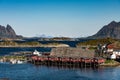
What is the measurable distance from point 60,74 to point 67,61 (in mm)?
20370

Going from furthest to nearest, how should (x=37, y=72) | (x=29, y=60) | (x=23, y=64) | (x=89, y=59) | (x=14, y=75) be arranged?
1. (x=29, y=60)
2. (x=23, y=64)
3. (x=89, y=59)
4. (x=37, y=72)
5. (x=14, y=75)

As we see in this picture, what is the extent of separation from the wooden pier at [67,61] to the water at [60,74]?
18.9ft

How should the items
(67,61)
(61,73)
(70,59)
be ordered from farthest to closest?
(67,61) → (70,59) → (61,73)

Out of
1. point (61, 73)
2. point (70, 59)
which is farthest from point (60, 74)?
Result: point (70, 59)

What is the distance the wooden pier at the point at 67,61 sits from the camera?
106062 millimetres

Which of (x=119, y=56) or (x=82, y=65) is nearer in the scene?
(x=82, y=65)

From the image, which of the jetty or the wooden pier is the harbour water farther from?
the jetty

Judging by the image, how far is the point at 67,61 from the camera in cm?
11031

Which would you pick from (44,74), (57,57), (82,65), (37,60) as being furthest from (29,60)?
(44,74)

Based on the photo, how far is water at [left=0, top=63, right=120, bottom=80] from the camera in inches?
3300

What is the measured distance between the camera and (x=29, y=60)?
122m

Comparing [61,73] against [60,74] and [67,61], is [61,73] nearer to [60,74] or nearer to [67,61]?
[60,74]

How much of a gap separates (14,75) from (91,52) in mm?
28922

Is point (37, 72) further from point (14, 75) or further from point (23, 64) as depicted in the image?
point (23, 64)
